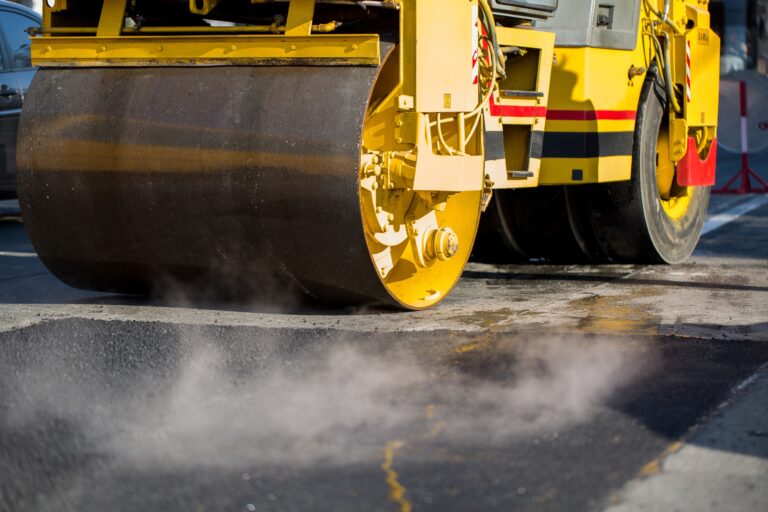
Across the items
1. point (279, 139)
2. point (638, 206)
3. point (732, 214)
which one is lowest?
point (732, 214)

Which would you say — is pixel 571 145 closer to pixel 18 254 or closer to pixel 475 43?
pixel 475 43

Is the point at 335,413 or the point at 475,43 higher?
the point at 475,43

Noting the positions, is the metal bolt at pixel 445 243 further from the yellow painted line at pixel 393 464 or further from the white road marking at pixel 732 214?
the white road marking at pixel 732 214

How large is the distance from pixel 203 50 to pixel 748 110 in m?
10.6

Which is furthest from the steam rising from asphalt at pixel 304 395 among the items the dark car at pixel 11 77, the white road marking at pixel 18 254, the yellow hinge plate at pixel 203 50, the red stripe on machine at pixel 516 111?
the dark car at pixel 11 77

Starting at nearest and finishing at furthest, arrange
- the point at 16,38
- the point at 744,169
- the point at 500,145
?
the point at 500,145 → the point at 16,38 → the point at 744,169

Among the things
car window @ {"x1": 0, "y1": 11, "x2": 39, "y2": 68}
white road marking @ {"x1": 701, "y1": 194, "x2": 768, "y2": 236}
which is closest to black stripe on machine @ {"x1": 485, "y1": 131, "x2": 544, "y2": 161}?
white road marking @ {"x1": 701, "y1": 194, "x2": 768, "y2": 236}

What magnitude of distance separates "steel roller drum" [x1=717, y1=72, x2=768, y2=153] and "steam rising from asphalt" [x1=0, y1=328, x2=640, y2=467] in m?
10.6

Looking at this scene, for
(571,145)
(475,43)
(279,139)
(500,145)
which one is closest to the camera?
(279,139)

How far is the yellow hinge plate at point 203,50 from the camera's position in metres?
6.02

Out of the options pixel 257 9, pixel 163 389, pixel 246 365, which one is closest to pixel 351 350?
pixel 246 365

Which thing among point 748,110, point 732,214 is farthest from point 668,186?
point 748,110

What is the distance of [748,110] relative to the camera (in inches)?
623

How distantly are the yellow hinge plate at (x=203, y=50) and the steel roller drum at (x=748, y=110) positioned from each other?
1022cm
